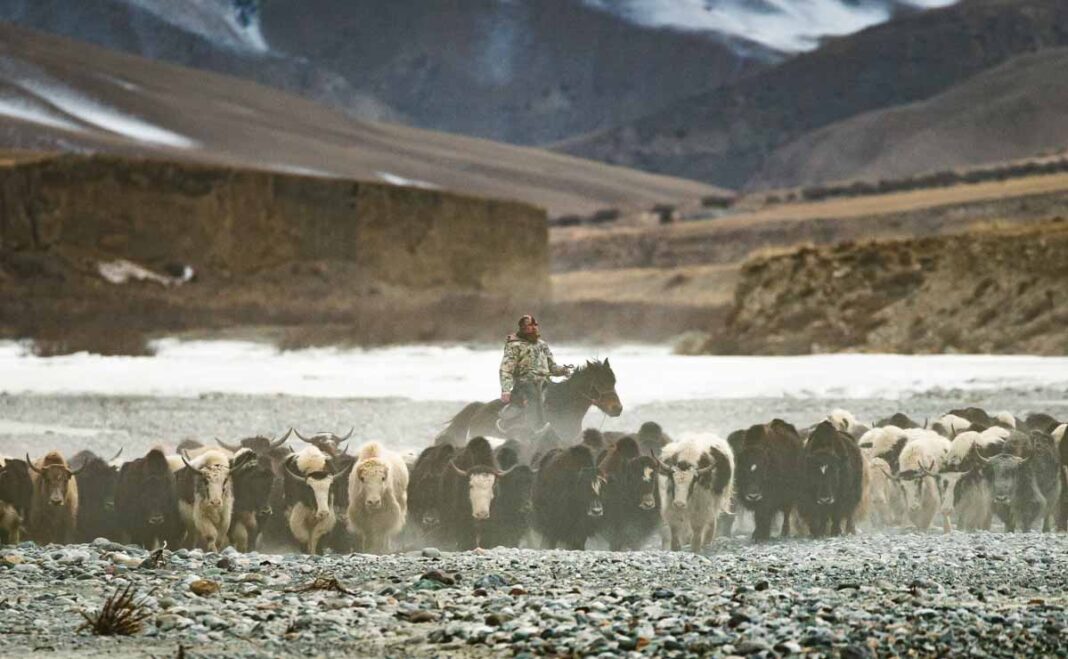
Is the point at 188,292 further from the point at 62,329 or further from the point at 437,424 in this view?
the point at 437,424

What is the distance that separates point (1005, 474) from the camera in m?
14.6

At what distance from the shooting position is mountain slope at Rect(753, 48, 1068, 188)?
474ft

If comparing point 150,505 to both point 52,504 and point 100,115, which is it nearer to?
point 52,504

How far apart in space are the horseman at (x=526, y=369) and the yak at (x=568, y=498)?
148 centimetres

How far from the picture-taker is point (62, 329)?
34188 mm

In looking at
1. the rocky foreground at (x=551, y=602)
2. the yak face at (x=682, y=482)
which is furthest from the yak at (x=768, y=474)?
A: the rocky foreground at (x=551, y=602)

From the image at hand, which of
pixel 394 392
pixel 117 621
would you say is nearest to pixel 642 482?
pixel 117 621

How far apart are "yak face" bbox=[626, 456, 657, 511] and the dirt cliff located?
18.2 metres

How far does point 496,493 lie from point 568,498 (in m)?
0.49

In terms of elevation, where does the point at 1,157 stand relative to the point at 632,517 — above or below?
above

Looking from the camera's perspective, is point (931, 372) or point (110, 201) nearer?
point (931, 372)

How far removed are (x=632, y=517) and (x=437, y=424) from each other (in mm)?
8886

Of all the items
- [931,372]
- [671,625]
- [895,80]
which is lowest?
[671,625]

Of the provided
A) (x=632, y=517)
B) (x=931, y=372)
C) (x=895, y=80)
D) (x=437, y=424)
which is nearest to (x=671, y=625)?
(x=632, y=517)
